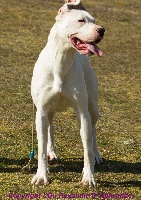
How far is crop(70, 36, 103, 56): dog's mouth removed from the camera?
6.14 m

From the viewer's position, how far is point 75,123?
11.9m

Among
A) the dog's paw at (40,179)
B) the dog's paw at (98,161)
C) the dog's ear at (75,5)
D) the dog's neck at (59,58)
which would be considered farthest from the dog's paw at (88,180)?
the dog's ear at (75,5)

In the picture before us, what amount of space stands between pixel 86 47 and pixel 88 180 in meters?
2.12

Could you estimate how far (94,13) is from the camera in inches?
1545

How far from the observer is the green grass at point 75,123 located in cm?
735

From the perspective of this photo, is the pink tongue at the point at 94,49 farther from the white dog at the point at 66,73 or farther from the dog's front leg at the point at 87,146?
the dog's front leg at the point at 87,146

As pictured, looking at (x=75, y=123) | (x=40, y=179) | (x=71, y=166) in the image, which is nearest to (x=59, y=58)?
(x=40, y=179)

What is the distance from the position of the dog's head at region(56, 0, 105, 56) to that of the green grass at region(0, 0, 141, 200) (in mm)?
2168

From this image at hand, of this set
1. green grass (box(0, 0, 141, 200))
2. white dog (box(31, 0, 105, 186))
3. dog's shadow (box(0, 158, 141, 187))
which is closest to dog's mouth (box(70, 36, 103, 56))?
white dog (box(31, 0, 105, 186))

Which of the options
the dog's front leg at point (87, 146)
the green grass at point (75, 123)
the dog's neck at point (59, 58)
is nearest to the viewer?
the dog's neck at point (59, 58)

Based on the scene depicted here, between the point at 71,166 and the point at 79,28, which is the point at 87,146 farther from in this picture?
the point at 79,28

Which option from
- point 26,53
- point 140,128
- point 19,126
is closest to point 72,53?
point 19,126

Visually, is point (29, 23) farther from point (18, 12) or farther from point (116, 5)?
point (116, 5)

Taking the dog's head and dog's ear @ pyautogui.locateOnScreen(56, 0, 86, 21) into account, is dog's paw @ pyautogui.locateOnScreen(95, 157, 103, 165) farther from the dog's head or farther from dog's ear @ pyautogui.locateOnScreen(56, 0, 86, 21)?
dog's ear @ pyautogui.locateOnScreen(56, 0, 86, 21)
